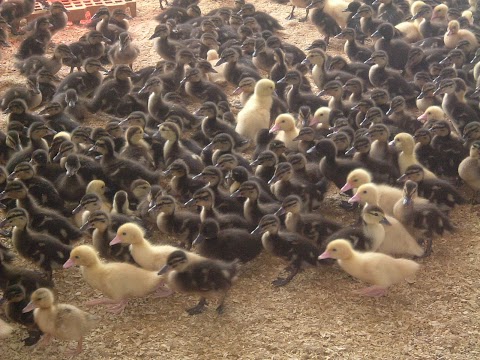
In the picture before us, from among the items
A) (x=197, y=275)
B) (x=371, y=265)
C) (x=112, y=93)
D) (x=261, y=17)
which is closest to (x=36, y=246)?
(x=197, y=275)

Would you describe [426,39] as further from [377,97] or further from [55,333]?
[55,333]

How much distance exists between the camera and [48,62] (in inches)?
241

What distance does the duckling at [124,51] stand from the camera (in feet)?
20.2

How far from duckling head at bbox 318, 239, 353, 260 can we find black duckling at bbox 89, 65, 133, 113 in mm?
2453

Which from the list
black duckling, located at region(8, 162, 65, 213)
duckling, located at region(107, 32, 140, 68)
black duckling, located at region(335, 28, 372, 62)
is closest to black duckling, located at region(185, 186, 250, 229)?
black duckling, located at region(8, 162, 65, 213)

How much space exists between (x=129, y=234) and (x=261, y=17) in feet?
12.8

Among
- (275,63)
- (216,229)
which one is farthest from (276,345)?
(275,63)

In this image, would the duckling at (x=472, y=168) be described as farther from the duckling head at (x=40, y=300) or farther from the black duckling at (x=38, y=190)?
the duckling head at (x=40, y=300)

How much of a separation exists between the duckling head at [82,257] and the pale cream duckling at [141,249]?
16 centimetres

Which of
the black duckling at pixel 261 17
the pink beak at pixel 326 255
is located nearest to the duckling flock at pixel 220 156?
the pink beak at pixel 326 255

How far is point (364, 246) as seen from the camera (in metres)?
4.06

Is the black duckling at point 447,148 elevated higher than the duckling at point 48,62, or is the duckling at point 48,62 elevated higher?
the duckling at point 48,62

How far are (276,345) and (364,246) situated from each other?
832mm

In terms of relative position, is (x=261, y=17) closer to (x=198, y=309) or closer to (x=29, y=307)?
(x=198, y=309)
